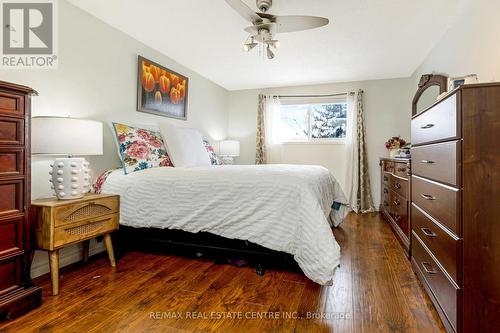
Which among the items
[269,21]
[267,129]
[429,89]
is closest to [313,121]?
[267,129]

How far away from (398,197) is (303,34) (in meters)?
1.99

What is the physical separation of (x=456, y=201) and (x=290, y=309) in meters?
1.00

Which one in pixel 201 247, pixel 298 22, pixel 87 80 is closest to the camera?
pixel 298 22

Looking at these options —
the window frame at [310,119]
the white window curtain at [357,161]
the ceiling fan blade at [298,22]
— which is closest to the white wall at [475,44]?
the ceiling fan blade at [298,22]

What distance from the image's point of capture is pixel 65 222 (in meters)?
1.75

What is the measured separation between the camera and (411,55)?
130 inches

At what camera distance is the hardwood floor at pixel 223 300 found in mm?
1383

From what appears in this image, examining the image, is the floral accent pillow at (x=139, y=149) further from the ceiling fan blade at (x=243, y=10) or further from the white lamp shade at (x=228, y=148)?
the white lamp shade at (x=228, y=148)

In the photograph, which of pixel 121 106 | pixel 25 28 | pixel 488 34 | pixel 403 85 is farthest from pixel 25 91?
pixel 403 85

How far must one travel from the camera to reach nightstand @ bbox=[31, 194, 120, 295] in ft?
5.51

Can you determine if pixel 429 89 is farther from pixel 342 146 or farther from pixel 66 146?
pixel 66 146

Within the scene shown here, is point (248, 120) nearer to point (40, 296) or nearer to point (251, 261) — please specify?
point (251, 261)

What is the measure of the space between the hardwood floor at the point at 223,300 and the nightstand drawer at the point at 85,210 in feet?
1.47

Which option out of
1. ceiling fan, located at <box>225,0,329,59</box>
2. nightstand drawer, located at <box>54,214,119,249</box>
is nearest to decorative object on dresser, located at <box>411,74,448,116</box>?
Answer: ceiling fan, located at <box>225,0,329,59</box>
